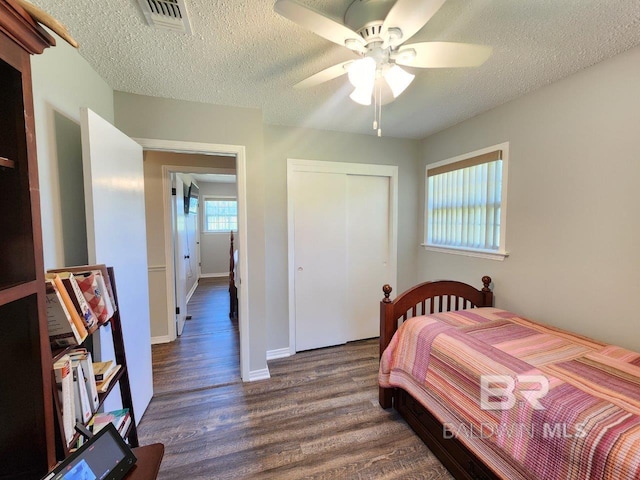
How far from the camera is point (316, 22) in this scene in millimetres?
1005

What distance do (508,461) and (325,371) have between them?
1621mm

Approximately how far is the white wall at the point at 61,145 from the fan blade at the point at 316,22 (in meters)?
1.16

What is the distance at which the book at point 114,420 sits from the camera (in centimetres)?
115

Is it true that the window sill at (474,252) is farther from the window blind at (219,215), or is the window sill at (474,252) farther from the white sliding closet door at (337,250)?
the window blind at (219,215)

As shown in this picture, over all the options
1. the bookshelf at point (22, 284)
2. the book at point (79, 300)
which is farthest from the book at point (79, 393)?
the bookshelf at point (22, 284)

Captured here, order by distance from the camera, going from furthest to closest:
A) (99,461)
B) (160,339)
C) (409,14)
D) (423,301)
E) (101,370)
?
(160,339) → (423,301) → (101,370) → (409,14) → (99,461)

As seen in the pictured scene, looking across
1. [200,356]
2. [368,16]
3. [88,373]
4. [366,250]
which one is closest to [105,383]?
[88,373]

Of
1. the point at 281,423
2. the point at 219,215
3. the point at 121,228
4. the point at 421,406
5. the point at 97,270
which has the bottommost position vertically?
the point at 281,423

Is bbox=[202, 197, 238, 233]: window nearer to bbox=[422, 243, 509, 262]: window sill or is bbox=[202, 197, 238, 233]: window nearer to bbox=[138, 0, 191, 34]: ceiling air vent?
bbox=[422, 243, 509, 262]: window sill

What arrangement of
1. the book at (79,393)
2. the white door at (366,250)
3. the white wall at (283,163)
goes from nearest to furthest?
the book at (79,393) → the white wall at (283,163) → the white door at (366,250)

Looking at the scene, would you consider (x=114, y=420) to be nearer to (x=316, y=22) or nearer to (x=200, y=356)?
(x=200, y=356)

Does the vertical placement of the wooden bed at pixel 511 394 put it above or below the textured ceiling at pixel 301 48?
below

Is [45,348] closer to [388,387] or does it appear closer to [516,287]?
[388,387]

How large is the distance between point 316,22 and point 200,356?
3012 mm
